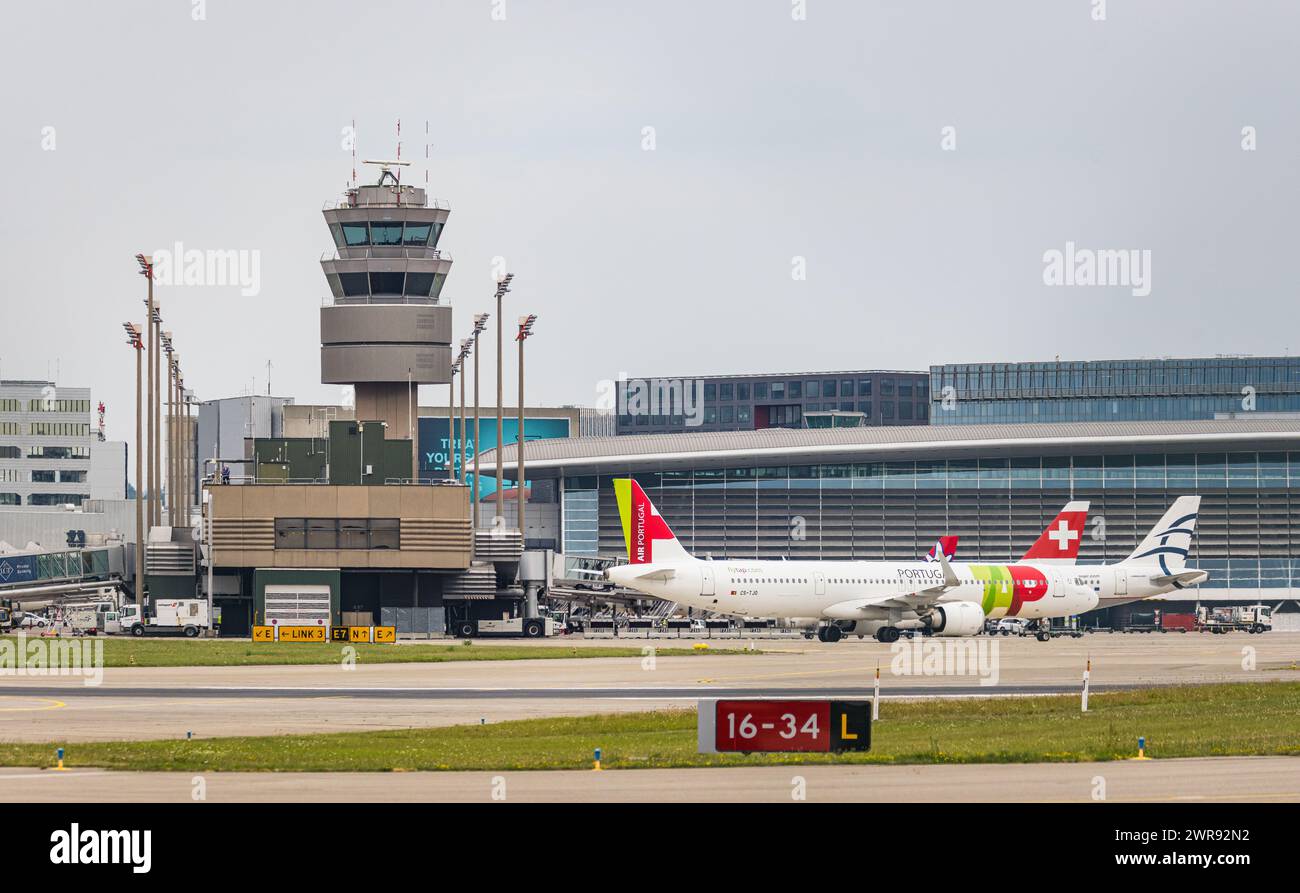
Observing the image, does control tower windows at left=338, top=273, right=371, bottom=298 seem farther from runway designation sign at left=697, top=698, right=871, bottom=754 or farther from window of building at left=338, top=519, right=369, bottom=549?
runway designation sign at left=697, top=698, right=871, bottom=754

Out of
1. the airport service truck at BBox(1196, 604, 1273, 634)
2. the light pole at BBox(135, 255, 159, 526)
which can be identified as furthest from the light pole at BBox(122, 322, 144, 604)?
the airport service truck at BBox(1196, 604, 1273, 634)

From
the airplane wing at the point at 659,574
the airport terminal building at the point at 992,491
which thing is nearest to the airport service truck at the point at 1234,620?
the airport terminal building at the point at 992,491

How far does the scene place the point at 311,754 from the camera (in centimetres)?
3762

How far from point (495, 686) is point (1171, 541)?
61.1m

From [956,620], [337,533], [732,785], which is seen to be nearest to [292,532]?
[337,533]

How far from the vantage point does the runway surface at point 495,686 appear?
158 feet

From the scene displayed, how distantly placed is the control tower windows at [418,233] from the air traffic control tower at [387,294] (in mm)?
73

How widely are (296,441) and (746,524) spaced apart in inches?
2316

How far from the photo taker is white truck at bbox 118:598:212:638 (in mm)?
106188

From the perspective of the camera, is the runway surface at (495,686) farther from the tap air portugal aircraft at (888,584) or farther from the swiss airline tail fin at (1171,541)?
the swiss airline tail fin at (1171,541)
